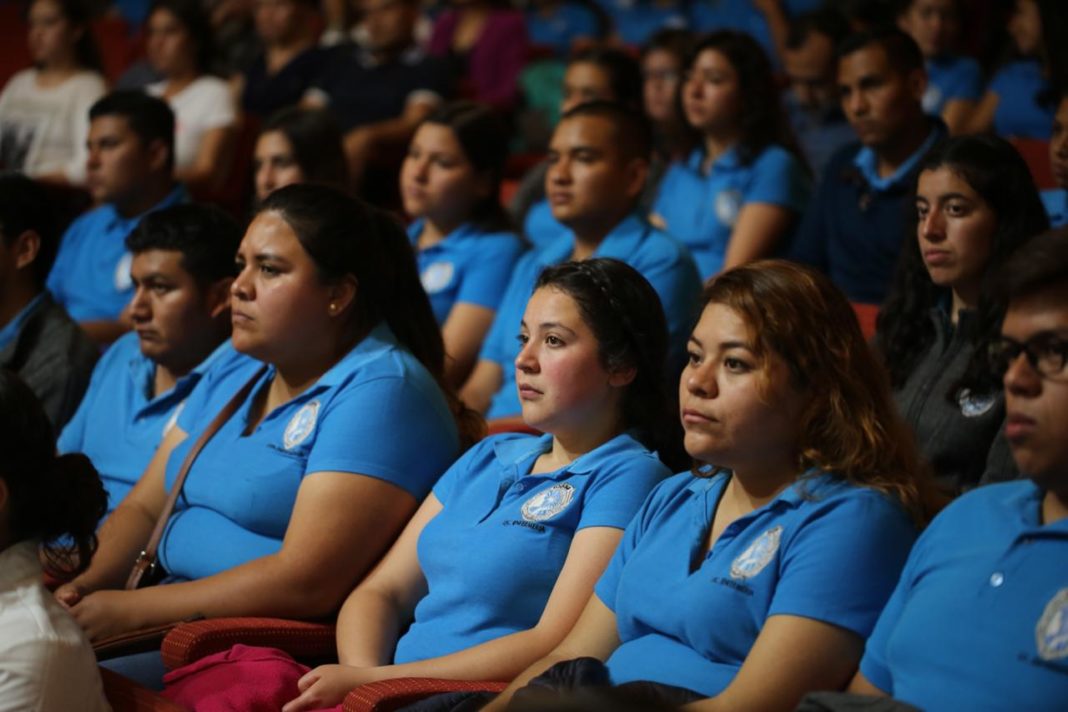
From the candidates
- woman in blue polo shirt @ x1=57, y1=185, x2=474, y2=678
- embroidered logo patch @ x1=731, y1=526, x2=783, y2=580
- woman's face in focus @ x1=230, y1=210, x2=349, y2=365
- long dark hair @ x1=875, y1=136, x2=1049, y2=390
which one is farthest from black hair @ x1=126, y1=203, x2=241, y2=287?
embroidered logo patch @ x1=731, y1=526, x2=783, y2=580

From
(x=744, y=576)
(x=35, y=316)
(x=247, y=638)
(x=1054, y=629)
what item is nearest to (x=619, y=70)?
(x=35, y=316)

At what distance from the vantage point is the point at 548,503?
7.49 ft

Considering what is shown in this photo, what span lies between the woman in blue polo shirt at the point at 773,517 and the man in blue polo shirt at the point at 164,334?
1303mm

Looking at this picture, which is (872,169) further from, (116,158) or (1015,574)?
(1015,574)

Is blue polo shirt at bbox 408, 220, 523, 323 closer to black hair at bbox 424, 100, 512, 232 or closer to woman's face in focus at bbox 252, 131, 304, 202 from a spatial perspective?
black hair at bbox 424, 100, 512, 232

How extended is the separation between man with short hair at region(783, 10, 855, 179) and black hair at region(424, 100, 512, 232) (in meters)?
1.35

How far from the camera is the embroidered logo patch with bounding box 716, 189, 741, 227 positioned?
167 inches

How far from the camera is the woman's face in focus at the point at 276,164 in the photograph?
4.17m

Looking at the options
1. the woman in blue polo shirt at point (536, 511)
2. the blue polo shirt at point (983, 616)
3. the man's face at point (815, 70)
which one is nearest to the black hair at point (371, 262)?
the woman in blue polo shirt at point (536, 511)

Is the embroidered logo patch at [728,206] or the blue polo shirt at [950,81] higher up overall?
the blue polo shirt at [950,81]

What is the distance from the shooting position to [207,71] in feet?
18.1

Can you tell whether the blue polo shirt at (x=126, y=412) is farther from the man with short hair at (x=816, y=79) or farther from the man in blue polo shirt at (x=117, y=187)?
the man with short hair at (x=816, y=79)

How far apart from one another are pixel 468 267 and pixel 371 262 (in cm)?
126

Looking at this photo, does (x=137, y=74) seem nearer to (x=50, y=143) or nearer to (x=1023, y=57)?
(x=50, y=143)
